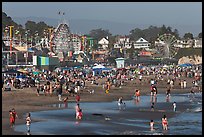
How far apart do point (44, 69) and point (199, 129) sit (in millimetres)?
43624

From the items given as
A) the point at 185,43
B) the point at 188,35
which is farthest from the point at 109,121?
the point at 188,35

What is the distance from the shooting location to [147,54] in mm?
118812

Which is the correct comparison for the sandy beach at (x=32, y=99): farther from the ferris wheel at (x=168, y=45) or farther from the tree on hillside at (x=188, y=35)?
the tree on hillside at (x=188, y=35)

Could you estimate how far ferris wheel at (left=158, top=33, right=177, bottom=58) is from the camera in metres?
109

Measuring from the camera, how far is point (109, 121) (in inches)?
951

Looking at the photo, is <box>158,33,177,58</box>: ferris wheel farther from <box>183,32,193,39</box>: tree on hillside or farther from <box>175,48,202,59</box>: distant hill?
<box>183,32,193,39</box>: tree on hillside

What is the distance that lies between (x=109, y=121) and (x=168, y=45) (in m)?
87.0

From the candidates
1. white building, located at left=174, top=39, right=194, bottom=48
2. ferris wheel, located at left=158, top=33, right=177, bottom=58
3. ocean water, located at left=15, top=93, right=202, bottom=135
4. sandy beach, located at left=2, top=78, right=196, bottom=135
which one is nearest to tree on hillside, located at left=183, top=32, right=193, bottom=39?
white building, located at left=174, top=39, right=194, bottom=48

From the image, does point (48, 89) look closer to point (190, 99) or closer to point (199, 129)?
point (190, 99)

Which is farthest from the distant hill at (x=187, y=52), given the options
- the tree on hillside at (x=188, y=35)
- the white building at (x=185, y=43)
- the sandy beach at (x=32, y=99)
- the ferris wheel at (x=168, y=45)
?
the sandy beach at (x=32, y=99)

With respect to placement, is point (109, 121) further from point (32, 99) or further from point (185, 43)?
point (185, 43)

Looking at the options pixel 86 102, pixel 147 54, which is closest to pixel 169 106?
pixel 86 102

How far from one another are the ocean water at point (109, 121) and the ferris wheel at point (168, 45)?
251ft

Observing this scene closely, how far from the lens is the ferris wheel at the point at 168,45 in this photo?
109 meters
